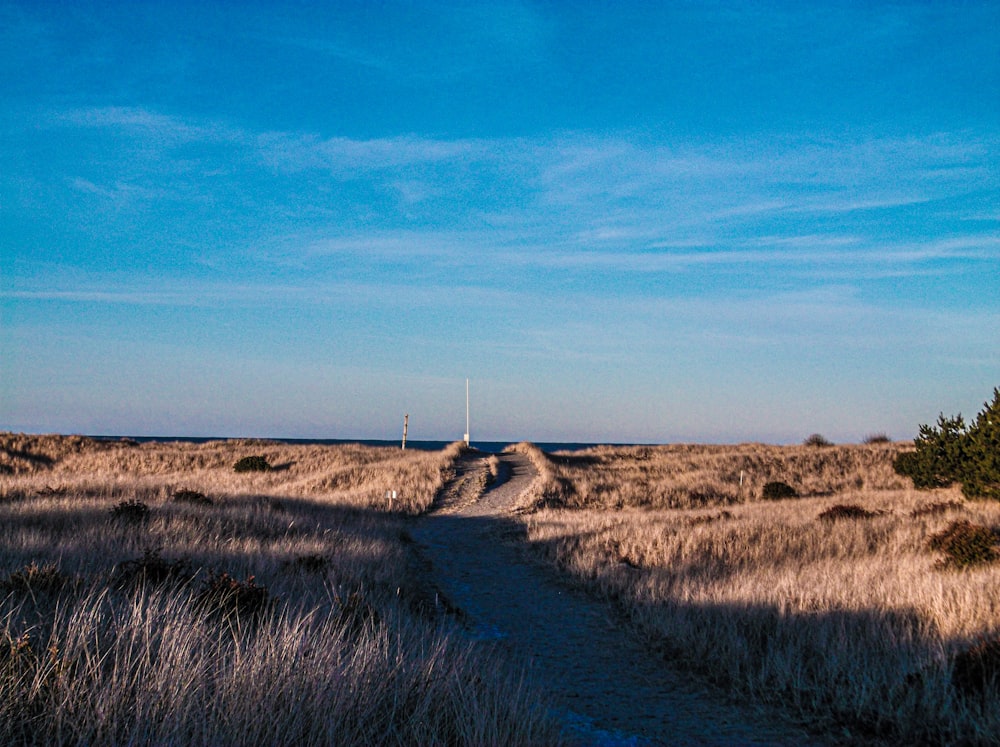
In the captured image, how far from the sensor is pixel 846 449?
42.0 m

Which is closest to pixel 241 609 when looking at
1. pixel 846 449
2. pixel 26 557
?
pixel 26 557

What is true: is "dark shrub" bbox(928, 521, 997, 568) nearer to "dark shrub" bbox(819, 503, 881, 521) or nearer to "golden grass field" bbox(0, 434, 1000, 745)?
"golden grass field" bbox(0, 434, 1000, 745)

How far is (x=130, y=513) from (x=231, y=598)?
23.0ft

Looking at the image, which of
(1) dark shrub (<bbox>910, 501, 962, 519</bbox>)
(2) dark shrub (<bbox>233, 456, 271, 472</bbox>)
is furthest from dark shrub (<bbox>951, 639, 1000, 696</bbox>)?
(2) dark shrub (<bbox>233, 456, 271, 472</bbox>)

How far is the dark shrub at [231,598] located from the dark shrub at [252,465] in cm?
2757

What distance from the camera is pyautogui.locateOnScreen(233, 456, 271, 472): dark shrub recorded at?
33.4 m

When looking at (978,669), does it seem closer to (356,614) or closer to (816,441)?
(356,614)

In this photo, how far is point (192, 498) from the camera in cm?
1681

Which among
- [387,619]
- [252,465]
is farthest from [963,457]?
[252,465]

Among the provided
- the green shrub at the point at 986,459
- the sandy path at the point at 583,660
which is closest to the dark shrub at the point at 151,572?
the sandy path at the point at 583,660

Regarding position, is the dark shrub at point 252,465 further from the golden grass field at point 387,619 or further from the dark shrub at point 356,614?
the dark shrub at point 356,614

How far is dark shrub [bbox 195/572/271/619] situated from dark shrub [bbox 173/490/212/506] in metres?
9.84

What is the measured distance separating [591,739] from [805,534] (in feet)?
32.5

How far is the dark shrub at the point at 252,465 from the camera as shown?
110 feet
